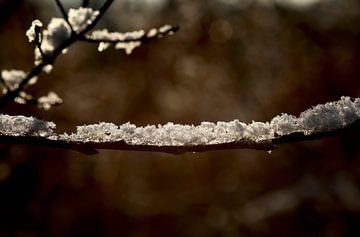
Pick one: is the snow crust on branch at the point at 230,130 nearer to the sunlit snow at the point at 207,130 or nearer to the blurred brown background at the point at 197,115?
the sunlit snow at the point at 207,130

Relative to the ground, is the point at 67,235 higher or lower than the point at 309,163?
lower

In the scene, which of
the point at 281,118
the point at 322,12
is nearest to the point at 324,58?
the point at 322,12

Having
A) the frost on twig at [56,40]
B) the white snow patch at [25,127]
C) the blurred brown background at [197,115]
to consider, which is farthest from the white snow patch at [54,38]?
the blurred brown background at [197,115]

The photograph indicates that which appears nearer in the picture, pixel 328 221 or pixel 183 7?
pixel 328 221

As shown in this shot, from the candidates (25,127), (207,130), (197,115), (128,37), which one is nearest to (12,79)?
(25,127)

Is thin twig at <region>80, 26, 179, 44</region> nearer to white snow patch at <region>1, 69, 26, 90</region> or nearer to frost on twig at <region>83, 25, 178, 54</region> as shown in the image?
frost on twig at <region>83, 25, 178, 54</region>

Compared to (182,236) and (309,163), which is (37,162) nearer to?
(182,236)

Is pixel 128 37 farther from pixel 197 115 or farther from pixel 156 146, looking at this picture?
pixel 197 115
